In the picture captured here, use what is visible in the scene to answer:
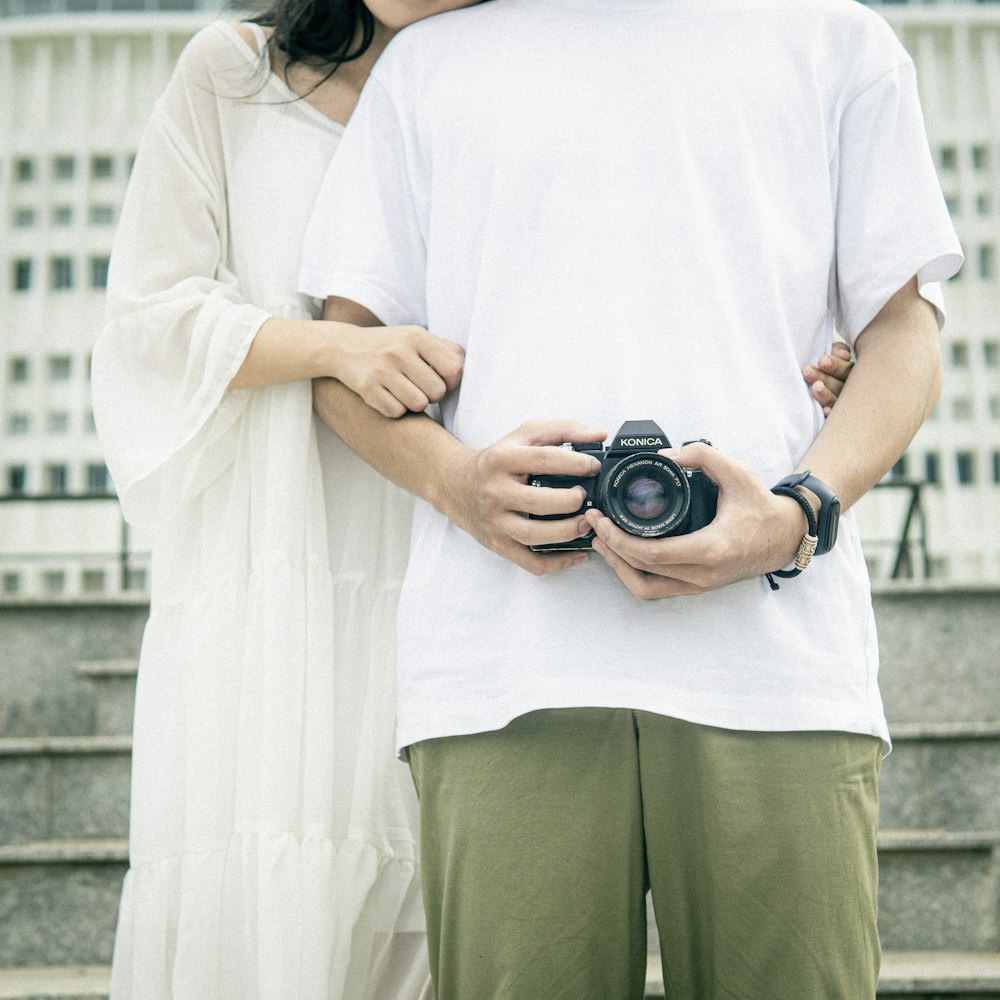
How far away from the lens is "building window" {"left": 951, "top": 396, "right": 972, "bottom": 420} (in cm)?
718

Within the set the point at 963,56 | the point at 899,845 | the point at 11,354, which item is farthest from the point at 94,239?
the point at 899,845

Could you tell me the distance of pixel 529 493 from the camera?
2.53 ft

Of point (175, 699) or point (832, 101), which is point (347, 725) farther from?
point (832, 101)

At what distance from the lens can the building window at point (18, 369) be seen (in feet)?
24.0

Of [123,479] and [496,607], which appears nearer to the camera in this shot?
[496,607]

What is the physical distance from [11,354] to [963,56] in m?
6.48

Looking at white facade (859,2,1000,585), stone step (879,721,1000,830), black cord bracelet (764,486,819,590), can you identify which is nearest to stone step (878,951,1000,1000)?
stone step (879,721,1000,830)

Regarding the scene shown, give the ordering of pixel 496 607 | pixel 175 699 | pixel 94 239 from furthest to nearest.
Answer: pixel 94 239
pixel 175 699
pixel 496 607

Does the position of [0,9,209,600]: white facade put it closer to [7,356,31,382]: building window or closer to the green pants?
[7,356,31,382]: building window

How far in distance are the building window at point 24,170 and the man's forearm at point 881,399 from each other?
743 cm

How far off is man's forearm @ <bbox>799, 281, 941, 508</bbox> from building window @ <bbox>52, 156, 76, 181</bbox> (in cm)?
735

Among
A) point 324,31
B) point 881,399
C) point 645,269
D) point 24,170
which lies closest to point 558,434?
point 645,269

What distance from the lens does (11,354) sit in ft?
24.1

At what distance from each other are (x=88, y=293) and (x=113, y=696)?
17.9ft
